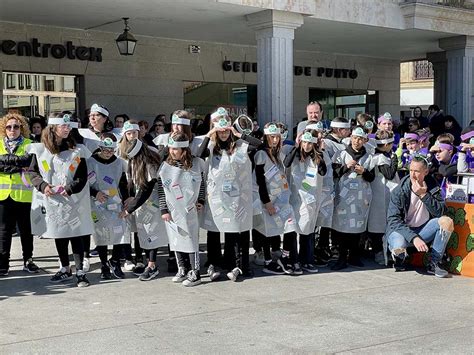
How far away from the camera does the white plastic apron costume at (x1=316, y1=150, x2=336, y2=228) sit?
A: 25.3 feet

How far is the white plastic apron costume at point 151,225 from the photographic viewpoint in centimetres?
729

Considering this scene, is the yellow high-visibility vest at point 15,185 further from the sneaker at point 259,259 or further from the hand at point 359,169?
the hand at point 359,169

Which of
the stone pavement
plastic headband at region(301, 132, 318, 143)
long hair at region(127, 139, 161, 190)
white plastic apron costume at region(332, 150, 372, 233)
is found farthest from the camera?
white plastic apron costume at region(332, 150, 372, 233)

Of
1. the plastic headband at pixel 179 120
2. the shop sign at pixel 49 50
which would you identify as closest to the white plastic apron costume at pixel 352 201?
the plastic headband at pixel 179 120

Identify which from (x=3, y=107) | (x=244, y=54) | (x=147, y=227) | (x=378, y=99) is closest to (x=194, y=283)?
(x=147, y=227)

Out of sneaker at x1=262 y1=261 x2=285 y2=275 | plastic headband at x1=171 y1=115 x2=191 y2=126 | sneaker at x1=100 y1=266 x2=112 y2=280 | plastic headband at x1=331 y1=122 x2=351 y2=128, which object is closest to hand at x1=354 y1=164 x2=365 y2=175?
plastic headband at x1=331 y1=122 x2=351 y2=128

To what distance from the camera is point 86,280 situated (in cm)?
691

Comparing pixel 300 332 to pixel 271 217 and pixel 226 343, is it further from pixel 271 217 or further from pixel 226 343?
pixel 271 217

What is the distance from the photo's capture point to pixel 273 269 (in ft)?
24.6

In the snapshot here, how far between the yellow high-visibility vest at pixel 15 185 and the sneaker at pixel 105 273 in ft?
3.77

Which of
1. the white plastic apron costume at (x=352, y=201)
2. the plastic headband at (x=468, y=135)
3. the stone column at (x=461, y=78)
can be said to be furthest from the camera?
the stone column at (x=461, y=78)

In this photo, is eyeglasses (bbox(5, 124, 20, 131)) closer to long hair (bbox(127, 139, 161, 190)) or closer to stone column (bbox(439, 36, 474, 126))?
long hair (bbox(127, 139, 161, 190))

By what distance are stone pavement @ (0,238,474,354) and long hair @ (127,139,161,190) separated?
1.08 meters

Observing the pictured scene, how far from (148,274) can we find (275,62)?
6837 mm
